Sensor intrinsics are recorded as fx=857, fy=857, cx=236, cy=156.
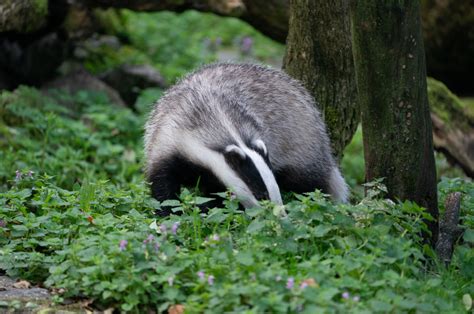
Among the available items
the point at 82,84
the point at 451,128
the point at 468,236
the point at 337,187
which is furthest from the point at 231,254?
the point at 82,84

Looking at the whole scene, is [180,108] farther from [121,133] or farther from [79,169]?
[121,133]

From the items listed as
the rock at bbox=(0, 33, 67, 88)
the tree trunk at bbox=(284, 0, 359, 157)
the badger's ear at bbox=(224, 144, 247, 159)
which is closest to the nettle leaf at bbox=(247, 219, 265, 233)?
the badger's ear at bbox=(224, 144, 247, 159)

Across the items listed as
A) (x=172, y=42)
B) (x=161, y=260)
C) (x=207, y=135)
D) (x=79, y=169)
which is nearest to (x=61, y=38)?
(x=79, y=169)

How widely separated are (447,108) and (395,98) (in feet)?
11.9

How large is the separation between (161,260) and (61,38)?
5.26 m

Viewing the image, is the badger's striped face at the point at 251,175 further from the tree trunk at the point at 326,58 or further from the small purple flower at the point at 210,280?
the tree trunk at the point at 326,58

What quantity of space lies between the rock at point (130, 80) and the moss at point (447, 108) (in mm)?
3180

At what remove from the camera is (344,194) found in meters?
6.17

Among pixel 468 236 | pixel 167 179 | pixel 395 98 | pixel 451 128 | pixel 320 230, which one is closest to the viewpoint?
pixel 320 230

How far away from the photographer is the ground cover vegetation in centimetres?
375

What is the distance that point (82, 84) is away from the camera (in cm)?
906

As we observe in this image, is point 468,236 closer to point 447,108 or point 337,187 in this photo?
point 337,187

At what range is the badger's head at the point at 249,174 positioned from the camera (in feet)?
15.1

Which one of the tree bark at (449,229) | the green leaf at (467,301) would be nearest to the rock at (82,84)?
the tree bark at (449,229)
